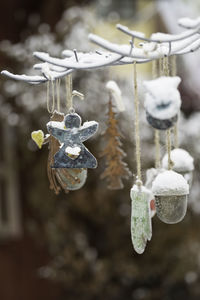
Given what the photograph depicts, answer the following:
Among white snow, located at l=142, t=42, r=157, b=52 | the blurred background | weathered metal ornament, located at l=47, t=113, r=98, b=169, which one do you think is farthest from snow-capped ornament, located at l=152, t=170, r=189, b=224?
the blurred background

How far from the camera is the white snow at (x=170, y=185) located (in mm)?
1016

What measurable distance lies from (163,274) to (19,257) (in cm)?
105

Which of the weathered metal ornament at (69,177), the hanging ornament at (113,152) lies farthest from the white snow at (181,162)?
the weathered metal ornament at (69,177)

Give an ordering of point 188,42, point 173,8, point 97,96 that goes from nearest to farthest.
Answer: point 188,42 → point 97,96 → point 173,8

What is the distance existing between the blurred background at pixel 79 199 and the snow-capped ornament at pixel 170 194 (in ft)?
5.80

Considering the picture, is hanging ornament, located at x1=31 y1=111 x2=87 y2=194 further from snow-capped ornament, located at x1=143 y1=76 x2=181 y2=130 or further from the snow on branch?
snow-capped ornament, located at x1=143 y1=76 x2=181 y2=130

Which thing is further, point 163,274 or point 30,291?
point 30,291

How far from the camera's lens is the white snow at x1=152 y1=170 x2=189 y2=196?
1.02m

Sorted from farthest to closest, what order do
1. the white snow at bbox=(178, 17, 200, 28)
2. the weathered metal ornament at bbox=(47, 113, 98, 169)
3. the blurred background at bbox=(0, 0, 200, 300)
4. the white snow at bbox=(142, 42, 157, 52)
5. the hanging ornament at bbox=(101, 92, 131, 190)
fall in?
the blurred background at bbox=(0, 0, 200, 300)
the hanging ornament at bbox=(101, 92, 131, 190)
the weathered metal ornament at bbox=(47, 113, 98, 169)
the white snow at bbox=(142, 42, 157, 52)
the white snow at bbox=(178, 17, 200, 28)

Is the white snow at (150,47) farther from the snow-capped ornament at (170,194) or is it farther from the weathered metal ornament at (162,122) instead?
the snow-capped ornament at (170,194)

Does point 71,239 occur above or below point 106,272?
above

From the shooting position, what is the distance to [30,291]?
11.8ft

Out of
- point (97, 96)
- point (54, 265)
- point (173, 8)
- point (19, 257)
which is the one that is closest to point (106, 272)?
point (54, 265)

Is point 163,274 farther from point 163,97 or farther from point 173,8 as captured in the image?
point 163,97
